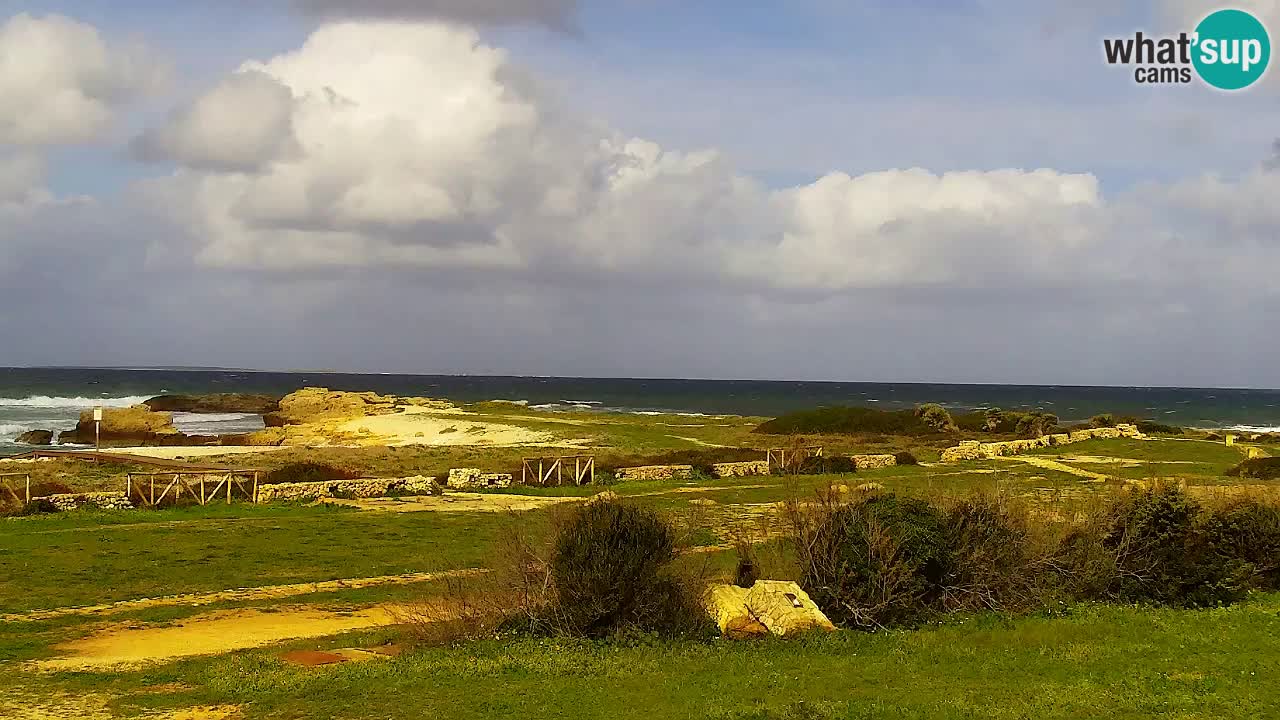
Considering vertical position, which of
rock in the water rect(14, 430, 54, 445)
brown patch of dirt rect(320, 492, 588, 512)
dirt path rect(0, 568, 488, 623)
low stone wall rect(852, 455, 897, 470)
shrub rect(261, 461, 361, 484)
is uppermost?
low stone wall rect(852, 455, 897, 470)

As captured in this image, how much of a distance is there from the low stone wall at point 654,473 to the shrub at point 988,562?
25.7 metres

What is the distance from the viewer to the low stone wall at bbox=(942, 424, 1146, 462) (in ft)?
168

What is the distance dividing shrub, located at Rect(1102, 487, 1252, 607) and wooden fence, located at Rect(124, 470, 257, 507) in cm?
2692

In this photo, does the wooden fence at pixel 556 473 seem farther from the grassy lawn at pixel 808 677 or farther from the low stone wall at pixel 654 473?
the grassy lawn at pixel 808 677

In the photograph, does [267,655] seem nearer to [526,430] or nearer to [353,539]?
[353,539]

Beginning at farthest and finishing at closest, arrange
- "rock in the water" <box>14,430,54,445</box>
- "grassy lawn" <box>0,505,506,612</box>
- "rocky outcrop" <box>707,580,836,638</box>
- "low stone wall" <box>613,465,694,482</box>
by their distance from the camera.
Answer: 1. "rock in the water" <box>14,430,54,445</box>
2. "low stone wall" <box>613,465,694,482</box>
3. "grassy lawn" <box>0,505,506,612</box>
4. "rocky outcrop" <box>707,580,836,638</box>

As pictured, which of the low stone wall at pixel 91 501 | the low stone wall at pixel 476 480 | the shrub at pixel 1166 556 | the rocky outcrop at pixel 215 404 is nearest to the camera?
the shrub at pixel 1166 556

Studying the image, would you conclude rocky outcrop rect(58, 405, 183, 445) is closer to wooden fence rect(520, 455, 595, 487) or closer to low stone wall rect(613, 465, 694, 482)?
wooden fence rect(520, 455, 595, 487)

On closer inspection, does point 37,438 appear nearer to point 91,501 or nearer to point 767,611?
point 91,501

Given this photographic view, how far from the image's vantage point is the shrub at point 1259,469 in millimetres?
38312

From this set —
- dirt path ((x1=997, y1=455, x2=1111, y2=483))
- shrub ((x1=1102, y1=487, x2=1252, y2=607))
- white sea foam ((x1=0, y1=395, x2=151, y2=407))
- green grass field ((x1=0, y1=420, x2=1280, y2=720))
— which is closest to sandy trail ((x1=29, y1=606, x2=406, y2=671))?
green grass field ((x1=0, y1=420, x2=1280, y2=720))

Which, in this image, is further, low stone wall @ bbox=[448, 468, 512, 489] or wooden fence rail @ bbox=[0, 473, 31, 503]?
low stone wall @ bbox=[448, 468, 512, 489]

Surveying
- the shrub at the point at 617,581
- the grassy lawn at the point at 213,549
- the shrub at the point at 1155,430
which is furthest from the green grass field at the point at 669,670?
the shrub at the point at 1155,430

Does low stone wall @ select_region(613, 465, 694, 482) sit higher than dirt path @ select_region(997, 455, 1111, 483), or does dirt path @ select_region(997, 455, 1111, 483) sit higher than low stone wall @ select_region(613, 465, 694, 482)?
dirt path @ select_region(997, 455, 1111, 483)
